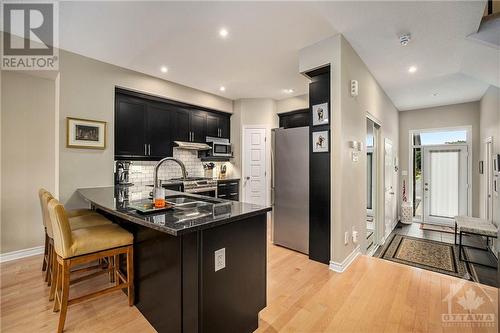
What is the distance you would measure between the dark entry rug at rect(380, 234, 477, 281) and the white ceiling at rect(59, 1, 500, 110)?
2.90 metres

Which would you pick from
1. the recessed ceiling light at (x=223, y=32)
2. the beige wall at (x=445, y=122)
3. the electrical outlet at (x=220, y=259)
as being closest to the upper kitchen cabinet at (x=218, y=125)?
the recessed ceiling light at (x=223, y=32)

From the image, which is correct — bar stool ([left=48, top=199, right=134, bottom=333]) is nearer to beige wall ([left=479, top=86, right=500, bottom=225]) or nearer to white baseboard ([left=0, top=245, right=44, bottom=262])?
white baseboard ([left=0, top=245, right=44, bottom=262])

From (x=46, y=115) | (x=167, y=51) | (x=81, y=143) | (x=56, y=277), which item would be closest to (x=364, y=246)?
(x=56, y=277)

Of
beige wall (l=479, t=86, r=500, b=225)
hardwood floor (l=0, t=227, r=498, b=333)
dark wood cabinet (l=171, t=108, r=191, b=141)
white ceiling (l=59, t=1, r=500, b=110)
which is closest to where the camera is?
hardwood floor (l=0, t=227, r=498, b=333)

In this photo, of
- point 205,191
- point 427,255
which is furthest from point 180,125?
point 427,255

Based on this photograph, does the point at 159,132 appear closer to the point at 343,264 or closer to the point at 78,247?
the point at 78,247

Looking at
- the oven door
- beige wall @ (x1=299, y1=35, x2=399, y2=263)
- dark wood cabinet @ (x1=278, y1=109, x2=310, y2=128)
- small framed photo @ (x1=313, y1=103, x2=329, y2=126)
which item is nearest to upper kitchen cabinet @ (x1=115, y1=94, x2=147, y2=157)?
the oven door

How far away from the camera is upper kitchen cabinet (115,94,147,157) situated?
3629 millimetres

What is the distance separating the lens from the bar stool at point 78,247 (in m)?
1.59

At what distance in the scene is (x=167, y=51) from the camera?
10.2 feet

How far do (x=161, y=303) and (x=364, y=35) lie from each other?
11.1 ft

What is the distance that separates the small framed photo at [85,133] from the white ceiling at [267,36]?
37.6 inches

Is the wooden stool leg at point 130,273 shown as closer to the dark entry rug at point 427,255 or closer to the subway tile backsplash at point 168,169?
the subway tile backsplash at point 168,169

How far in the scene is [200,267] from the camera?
52.0 inches
